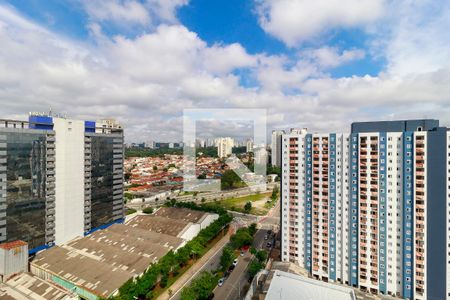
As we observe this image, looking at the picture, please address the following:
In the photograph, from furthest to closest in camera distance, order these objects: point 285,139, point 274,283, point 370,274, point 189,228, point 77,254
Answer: point 189,228 → point 285,139 → point 77,254 → point 370,274 → point 274,283

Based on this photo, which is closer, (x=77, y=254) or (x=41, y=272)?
(x=41, y=272)

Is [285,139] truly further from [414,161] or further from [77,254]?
[77,254]

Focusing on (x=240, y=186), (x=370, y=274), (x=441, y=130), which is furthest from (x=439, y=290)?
(x=240, y=186)

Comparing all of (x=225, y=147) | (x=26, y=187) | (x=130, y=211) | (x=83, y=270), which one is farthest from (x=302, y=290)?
(x=225, y=147)

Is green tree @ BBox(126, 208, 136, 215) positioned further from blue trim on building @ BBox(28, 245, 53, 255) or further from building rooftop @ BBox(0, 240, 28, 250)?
building rooftop @ BBox(0, 240, 28, 250)

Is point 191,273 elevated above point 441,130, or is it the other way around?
point 441,130

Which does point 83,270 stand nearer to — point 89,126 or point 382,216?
point 89,126
